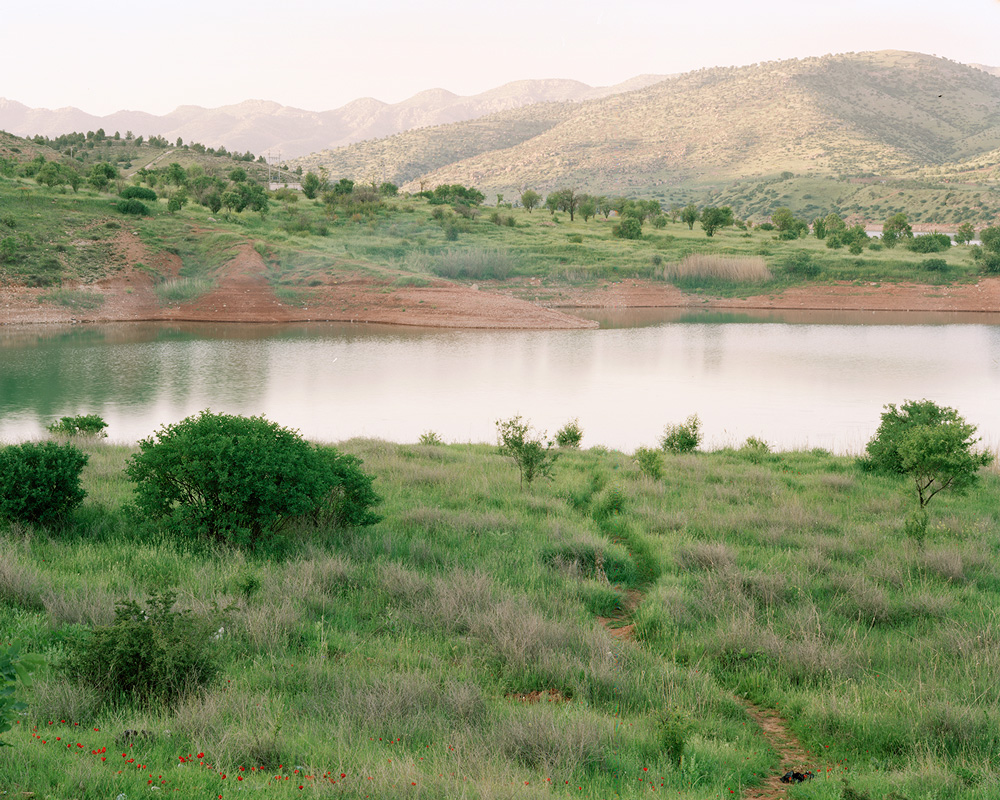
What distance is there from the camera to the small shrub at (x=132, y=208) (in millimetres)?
46844

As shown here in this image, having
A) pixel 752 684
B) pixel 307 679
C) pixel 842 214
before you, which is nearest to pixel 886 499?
pixel 752 684

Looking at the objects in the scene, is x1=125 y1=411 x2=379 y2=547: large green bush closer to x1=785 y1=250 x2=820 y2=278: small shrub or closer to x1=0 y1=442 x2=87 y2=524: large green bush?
x1=0 y1=442 x2=87 y2=524: large green bush

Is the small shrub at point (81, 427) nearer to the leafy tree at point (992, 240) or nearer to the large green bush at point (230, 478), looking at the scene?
the large green bush at point (230, 478)

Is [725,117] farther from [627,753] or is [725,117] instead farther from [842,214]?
[627,753]

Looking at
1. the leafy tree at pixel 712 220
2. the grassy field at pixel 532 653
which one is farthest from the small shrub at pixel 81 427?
the leafy tree at pixel 712 220

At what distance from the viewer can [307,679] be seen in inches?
184

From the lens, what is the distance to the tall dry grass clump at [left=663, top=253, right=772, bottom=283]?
51656 mm

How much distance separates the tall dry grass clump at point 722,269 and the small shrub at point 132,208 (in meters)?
33.9

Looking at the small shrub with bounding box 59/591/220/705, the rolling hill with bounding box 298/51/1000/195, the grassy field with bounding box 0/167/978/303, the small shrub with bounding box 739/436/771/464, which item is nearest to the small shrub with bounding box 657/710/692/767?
the small shrub with bounding box 59/591/220/705

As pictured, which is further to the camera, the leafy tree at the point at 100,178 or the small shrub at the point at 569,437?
the leafy tree at the point at 100,178

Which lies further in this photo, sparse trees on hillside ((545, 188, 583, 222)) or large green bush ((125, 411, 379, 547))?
sparse trees on hillside ((545, 188, 583, 222))

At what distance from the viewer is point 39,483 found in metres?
7.85

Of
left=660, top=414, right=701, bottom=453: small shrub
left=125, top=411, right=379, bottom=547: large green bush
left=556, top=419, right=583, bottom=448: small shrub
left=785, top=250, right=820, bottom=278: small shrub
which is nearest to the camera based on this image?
left=125, top=411, right=379, bottom=547: large green bush

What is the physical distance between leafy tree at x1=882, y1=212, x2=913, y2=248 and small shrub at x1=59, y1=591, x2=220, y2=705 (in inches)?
2485
